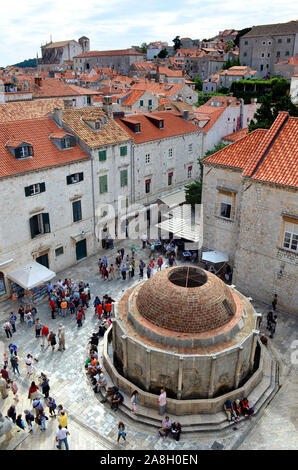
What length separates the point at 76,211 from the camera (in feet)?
103

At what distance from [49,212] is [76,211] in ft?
9.59

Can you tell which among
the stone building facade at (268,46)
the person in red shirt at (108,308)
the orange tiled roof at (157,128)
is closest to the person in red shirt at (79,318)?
the person in red shirt at (108,308)

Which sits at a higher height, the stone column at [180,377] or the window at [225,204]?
the window at [225,204]

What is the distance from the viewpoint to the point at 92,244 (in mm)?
33781

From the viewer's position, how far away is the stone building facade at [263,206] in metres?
24.3

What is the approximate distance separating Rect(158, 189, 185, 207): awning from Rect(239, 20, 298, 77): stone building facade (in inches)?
3450

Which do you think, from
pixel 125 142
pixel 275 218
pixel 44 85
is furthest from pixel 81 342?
pixel 44 85

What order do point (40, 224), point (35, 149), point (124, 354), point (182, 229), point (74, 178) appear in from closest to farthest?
point (124, 354) < point (35, 149) < point (40, 224) < point (74, 178) < point (182, 229)

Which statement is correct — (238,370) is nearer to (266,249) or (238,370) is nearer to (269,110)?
(266,249)

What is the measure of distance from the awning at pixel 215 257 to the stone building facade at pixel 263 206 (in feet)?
2.92

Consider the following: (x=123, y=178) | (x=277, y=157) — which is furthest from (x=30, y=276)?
(x=277, y=157)

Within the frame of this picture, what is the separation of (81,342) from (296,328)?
13849 mm

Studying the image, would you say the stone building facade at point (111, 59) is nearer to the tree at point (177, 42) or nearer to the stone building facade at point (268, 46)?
the stone building facade at point (268, 46)

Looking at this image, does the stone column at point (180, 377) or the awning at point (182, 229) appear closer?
the stone column at point (180, 377)
